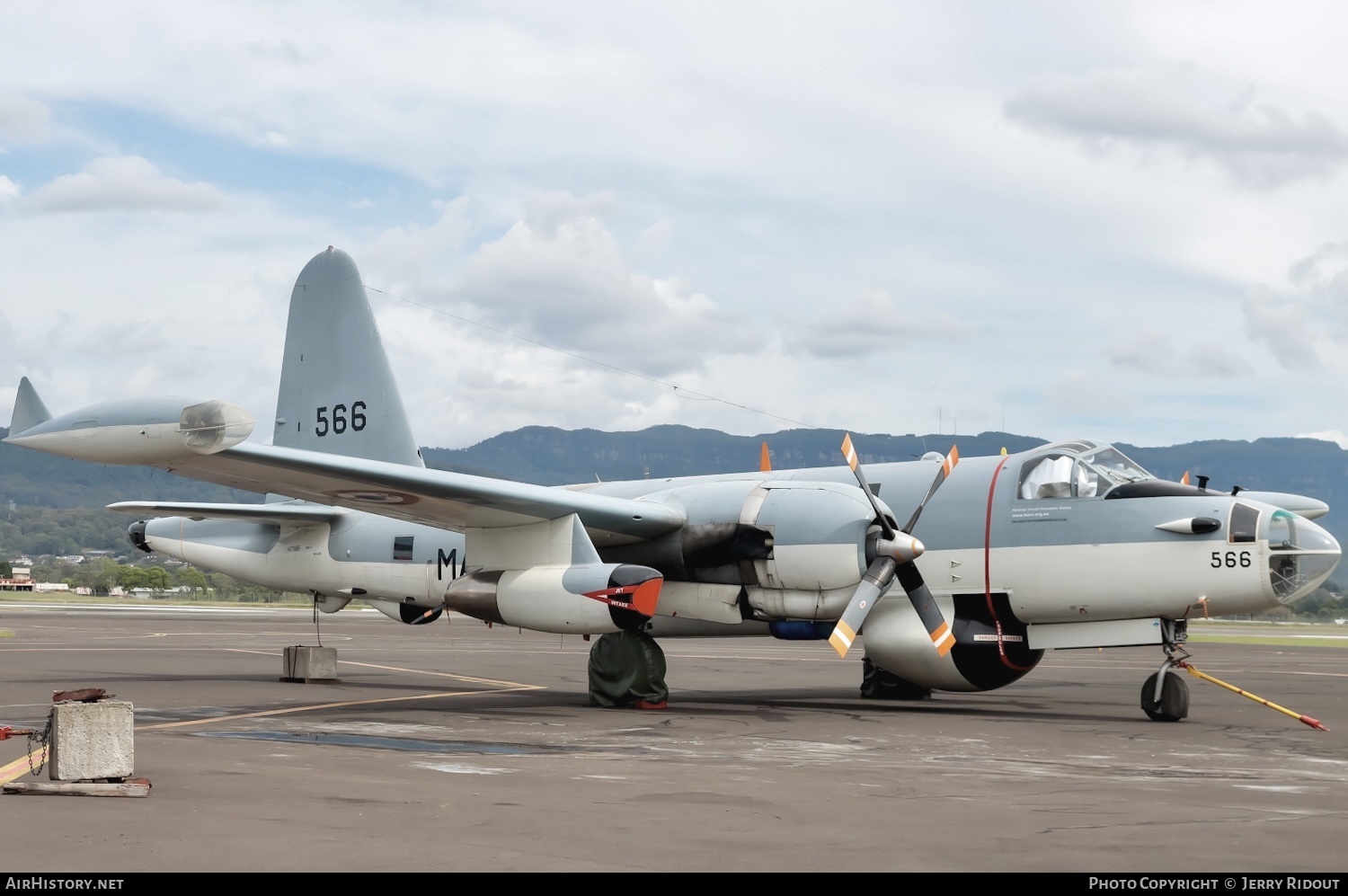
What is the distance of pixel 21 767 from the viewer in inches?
436

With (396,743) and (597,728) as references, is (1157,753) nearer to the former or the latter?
(597,728)

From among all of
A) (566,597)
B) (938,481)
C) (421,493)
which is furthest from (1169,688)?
(421,493)

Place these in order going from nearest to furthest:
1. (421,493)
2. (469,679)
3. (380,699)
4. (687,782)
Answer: (687,782), (421,493), (380,699), (469,679)

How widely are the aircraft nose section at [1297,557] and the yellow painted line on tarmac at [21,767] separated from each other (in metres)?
13.5

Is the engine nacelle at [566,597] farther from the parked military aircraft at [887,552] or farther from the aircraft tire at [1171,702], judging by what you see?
the aircraft tire at [1171,702]

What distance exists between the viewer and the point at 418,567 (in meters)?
22.2

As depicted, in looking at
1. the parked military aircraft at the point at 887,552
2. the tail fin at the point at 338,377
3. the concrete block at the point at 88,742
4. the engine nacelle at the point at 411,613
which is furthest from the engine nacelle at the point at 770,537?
the concrete block at the point at 88,742

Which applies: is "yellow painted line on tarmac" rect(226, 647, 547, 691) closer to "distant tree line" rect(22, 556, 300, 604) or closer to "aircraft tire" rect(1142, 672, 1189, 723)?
"aircraft tire" rect(1142, 672, 1189, 723)

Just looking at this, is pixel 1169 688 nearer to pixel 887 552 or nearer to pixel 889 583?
pixel 889 583

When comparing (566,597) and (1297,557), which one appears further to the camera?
(566,597)

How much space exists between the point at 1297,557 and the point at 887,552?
487 cm

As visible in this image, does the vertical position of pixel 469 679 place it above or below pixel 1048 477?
below

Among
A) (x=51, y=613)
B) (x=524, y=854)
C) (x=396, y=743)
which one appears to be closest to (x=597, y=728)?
(x=396, y=743)

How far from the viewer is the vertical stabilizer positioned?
46.8 ft
